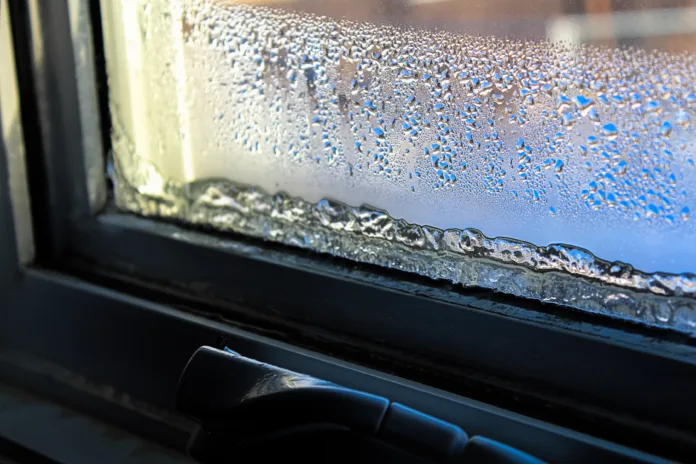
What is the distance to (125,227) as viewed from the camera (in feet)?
1.99

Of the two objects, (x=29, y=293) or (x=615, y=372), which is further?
(x=29, y=293)

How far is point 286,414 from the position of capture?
15.9 inches

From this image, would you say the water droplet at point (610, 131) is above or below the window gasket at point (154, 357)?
above

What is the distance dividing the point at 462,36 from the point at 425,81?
38mm

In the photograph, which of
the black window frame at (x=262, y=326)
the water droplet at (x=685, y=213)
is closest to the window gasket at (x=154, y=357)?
the black window frame at (x=262, y=326)

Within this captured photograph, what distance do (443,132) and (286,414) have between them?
0.21 meters

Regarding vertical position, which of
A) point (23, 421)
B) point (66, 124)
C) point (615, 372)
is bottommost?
point (23, 421)

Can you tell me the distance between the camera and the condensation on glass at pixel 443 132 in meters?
0.39

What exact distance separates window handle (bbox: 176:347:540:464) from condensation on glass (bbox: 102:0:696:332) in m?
0.13

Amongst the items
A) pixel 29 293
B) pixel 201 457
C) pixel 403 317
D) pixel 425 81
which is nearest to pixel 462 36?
pixel 425 81

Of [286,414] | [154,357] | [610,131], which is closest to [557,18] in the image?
[610,131]

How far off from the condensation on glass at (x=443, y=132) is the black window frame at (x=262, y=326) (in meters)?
0.02

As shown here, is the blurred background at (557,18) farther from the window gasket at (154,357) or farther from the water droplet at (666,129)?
the window gasket at (154,357)

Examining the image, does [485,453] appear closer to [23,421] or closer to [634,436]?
[634,436]
